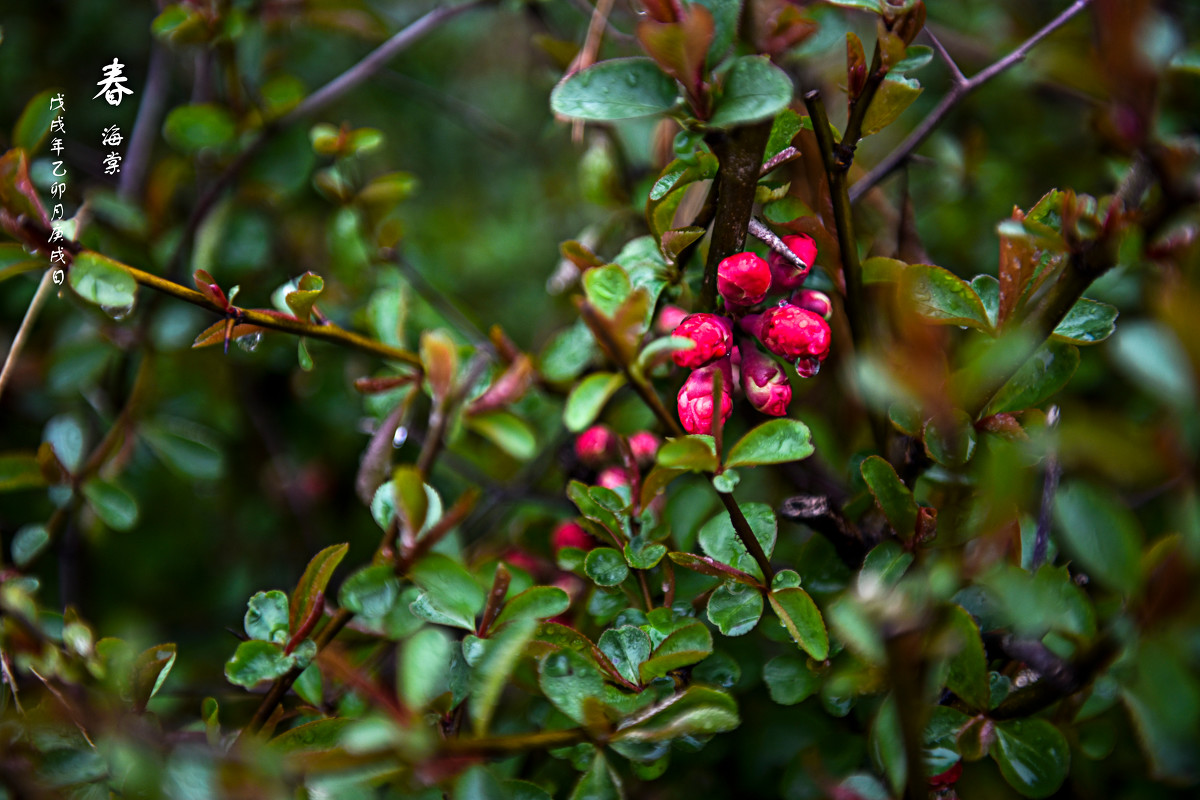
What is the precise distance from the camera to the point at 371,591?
527 millimetres

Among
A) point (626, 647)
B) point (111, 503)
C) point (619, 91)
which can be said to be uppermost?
point (619, 91)

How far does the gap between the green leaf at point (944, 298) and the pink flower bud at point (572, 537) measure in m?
0.37

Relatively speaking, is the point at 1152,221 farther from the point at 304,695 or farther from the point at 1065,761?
the point at 304,695

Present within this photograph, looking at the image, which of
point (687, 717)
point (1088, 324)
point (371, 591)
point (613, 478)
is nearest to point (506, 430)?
point (613, 478)

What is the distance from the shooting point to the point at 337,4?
112cm

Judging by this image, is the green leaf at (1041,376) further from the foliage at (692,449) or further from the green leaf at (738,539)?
the green leaf at (738,539)

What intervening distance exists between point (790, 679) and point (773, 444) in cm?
20

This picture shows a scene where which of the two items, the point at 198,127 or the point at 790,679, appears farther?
the point at 198,127

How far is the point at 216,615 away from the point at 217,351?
0.42m

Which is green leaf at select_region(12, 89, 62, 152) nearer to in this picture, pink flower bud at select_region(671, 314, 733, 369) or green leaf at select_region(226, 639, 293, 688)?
green leaf at select_region(226, 639, 293, 688)

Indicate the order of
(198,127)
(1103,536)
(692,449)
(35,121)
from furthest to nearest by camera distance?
(198,127) < (35,121) < (692,449) < (1103,536)

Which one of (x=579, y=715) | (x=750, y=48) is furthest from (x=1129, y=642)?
(x=750, y=48)

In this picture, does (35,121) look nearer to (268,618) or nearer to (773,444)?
(268,618)

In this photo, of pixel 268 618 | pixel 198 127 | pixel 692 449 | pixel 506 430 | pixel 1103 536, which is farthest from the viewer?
pixel 198 127
